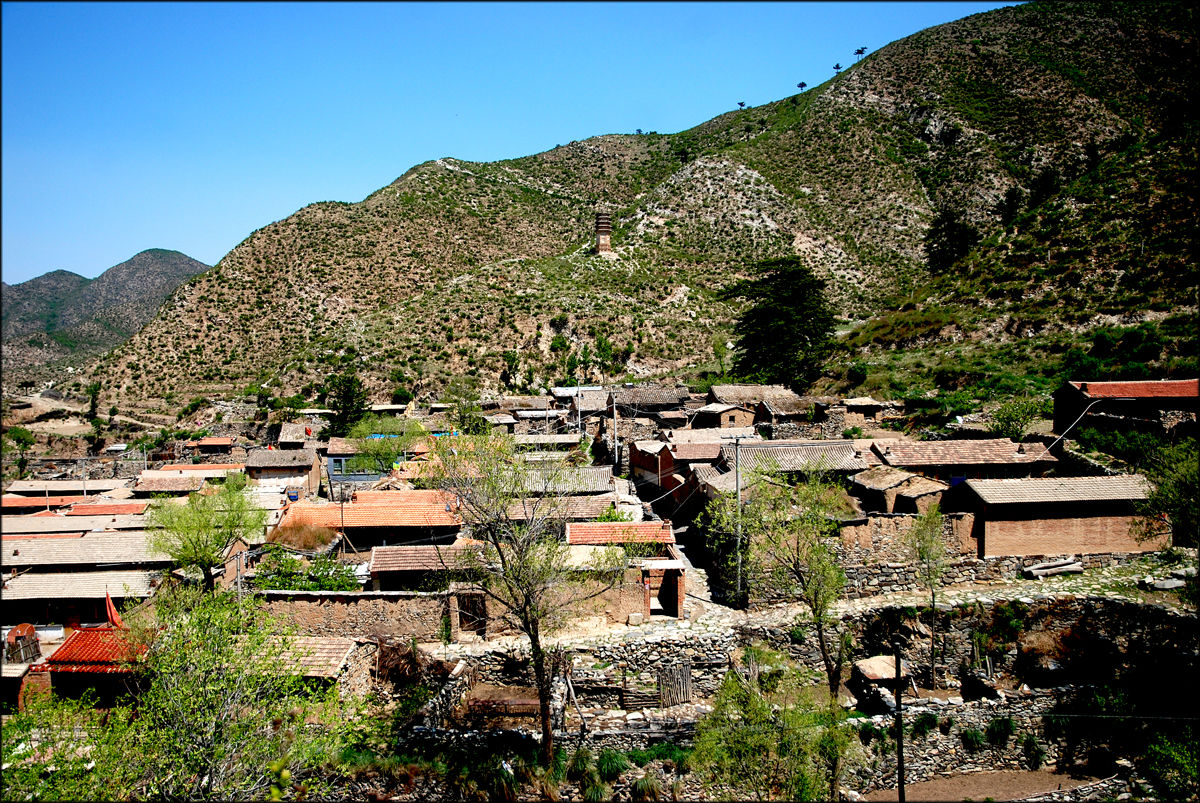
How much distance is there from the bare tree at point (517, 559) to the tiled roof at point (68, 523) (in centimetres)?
1699

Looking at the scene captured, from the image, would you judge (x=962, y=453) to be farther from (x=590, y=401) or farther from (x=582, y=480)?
(x=590, y=401)

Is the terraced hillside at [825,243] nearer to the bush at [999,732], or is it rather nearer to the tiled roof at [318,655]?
the bush at [999,732]

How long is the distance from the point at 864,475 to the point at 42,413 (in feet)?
228

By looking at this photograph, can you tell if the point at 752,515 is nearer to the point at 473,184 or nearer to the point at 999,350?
the point at 999,350

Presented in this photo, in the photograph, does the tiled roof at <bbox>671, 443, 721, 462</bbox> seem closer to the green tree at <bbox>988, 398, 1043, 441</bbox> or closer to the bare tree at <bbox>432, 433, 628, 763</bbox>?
the bare tree at <bbox>432, 433, 628, 763</bbox>

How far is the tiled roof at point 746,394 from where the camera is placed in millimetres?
37969

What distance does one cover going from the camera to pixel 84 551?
2142 centimetres

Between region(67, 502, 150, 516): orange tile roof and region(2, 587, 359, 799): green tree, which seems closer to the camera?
region(2, 587, 359, 799): green tree

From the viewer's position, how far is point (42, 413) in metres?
59.4

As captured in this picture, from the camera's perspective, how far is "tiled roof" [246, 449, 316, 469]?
36.0 m

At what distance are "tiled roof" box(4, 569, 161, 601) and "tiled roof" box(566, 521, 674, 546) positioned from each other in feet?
40.6

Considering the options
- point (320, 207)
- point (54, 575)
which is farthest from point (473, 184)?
point (54, 575)

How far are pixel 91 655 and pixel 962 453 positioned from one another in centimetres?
2533

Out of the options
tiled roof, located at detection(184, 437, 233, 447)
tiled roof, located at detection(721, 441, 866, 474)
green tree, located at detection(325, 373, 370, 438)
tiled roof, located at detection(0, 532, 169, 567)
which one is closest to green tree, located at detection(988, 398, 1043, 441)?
tiled roof, located at detection(721, 441, 866, 474)
